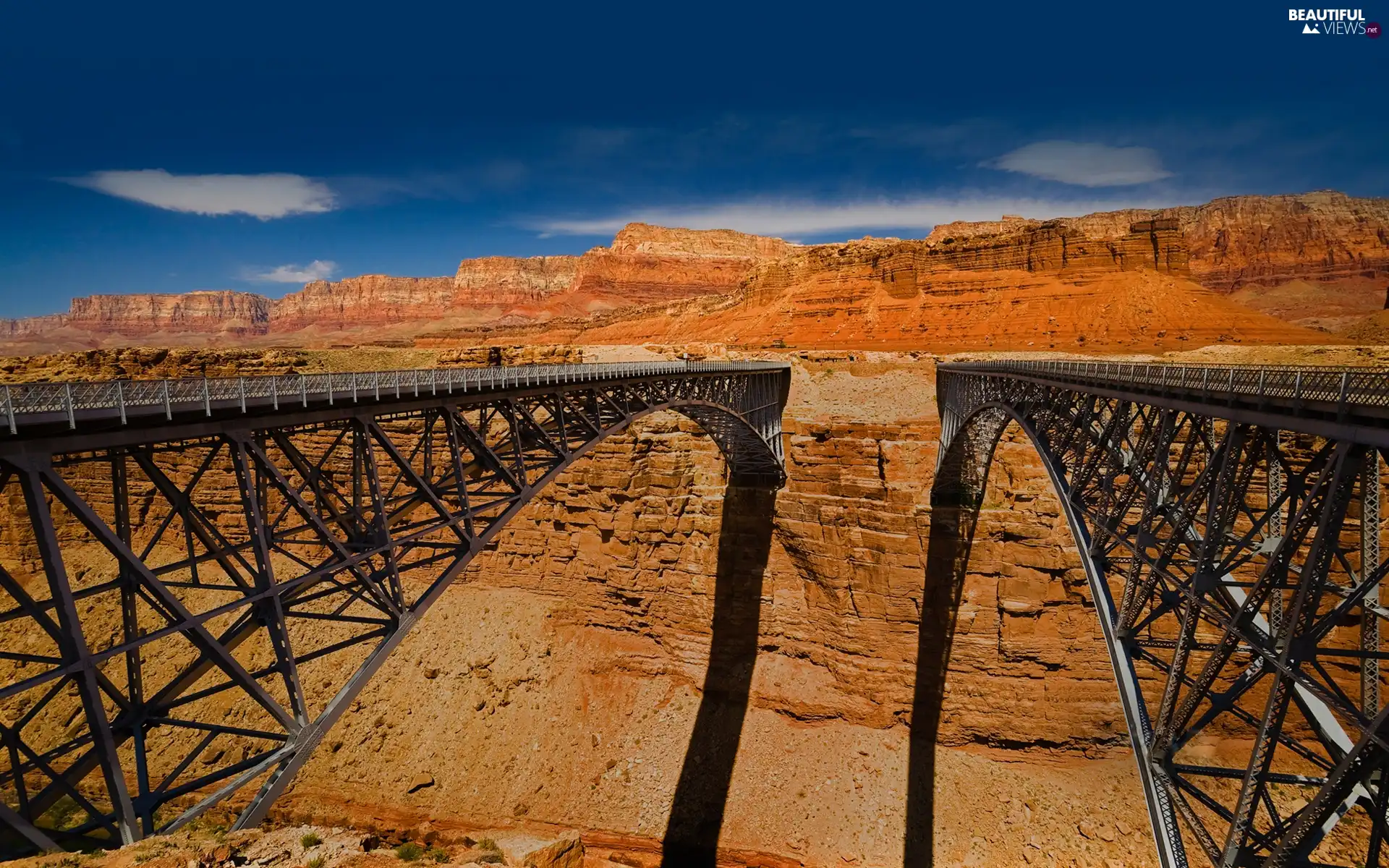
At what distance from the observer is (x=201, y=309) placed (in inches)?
6850

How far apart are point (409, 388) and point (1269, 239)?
14438cm

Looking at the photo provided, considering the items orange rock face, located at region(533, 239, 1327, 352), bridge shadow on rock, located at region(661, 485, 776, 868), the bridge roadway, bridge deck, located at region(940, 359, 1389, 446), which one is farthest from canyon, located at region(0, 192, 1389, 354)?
bridge deck, located at region(940, 359, 1389, 446)

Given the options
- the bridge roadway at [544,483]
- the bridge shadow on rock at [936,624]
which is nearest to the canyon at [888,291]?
the bridge shadow on rock at [936,624]

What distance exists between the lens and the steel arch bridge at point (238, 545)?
687 cm

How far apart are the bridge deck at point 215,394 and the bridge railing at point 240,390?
0.01 m

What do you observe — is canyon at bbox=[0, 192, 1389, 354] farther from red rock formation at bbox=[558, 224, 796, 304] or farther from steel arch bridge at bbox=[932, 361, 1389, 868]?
steel arch bridge at bbox=[932, 361, 1389, 868]

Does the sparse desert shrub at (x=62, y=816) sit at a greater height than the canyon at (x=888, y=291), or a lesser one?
lesser

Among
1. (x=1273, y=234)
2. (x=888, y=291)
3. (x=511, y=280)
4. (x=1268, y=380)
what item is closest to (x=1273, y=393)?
(x=1268, y=380)

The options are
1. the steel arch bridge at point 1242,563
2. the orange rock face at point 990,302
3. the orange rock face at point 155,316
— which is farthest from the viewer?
the orange rock face at point 155,316

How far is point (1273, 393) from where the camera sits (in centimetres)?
852

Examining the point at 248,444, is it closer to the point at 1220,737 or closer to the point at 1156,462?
the point at 1156,462

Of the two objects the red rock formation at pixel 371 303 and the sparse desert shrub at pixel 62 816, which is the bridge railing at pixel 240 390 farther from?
the red rock formation at pixel 371 303

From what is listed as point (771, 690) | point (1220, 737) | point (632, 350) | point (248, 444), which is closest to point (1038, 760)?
point (1220, 737)

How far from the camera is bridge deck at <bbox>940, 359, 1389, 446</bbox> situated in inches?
275
